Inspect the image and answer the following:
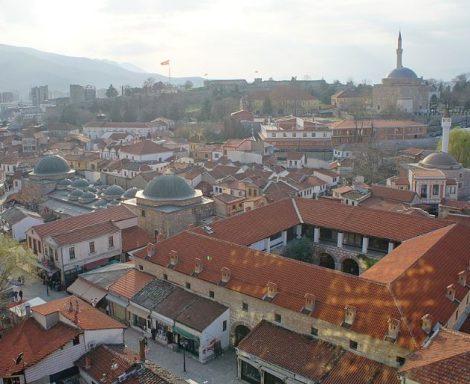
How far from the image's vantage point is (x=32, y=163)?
6456cm

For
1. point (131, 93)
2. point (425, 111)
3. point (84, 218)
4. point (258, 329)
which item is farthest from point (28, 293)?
point (131, 93)

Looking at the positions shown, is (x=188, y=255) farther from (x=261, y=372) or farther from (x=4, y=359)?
(x=4, y=359)

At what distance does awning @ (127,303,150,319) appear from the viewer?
23595mm

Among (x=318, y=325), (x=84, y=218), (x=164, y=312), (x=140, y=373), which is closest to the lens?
(x=140, y=373)

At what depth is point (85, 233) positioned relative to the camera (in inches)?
1201

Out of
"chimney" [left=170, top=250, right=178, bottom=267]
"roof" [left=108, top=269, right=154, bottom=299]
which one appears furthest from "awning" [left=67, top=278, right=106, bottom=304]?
"chimney" [left=170, top=250, right=178, bottom=267]

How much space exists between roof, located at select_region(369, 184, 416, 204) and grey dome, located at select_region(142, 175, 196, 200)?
14158 millimetres

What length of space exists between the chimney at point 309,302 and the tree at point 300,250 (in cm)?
937

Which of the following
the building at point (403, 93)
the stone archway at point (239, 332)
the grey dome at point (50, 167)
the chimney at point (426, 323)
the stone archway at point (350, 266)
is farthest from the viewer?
the building at point (403, 93)

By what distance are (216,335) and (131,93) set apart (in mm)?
102065

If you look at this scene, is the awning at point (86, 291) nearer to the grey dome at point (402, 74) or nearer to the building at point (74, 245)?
the building at point (74, 245)

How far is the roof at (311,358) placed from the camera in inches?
689

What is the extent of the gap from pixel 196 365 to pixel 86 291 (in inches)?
325

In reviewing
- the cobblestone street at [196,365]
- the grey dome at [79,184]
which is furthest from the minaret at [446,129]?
the cobblestone street at [196,365]
